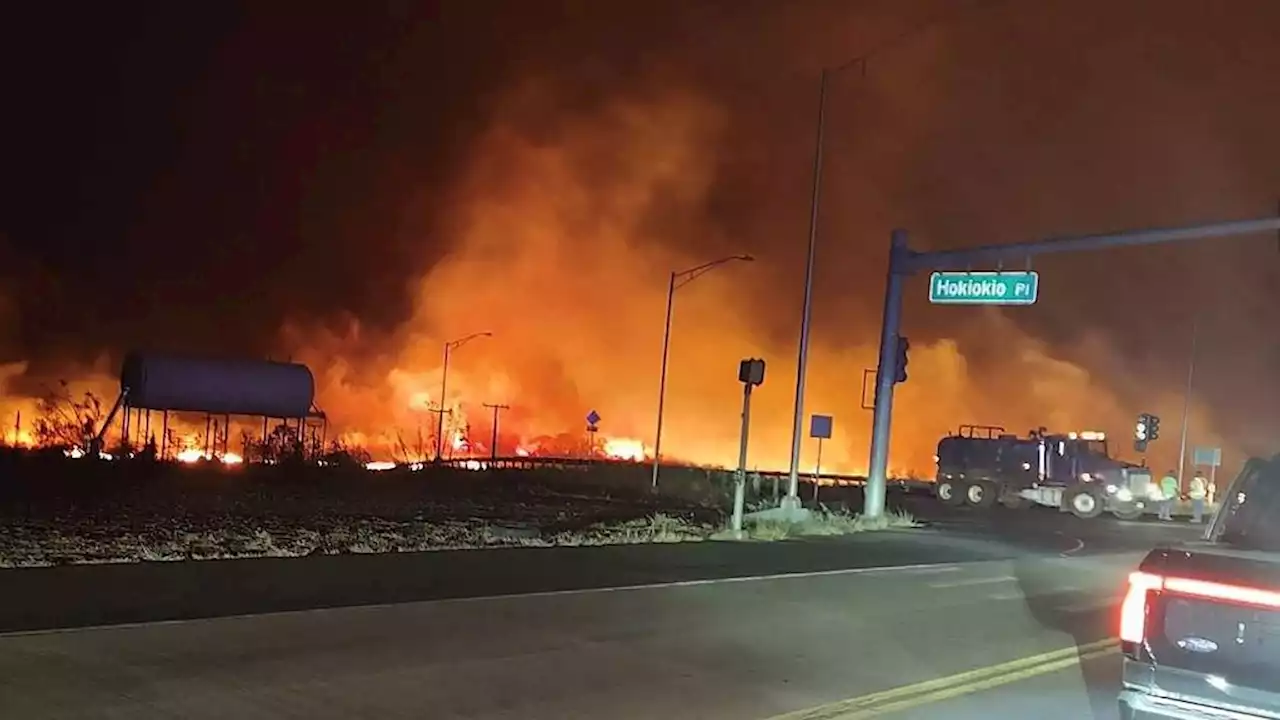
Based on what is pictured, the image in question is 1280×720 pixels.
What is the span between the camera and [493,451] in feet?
199

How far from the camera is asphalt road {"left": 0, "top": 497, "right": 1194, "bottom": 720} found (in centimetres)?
860

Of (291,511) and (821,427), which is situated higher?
(821,427)

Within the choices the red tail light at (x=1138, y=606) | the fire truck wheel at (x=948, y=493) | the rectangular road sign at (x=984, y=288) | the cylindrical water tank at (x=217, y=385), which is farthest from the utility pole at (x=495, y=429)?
the red tail light at (x=1138, y=606)

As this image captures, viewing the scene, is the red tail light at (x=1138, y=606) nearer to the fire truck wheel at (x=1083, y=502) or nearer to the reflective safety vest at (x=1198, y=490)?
the fire truck wheel at (x=1083, y=502)

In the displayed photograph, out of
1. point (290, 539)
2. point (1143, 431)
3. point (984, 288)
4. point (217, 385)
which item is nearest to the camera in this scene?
point (290, 539)

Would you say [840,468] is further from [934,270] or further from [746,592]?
[746,592]

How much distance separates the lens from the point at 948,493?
147ft

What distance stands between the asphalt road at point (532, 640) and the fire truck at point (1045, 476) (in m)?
25.2

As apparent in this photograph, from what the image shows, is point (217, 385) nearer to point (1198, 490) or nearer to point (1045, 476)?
point (1045, 476)

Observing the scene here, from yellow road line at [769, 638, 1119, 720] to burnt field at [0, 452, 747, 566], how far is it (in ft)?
27.8

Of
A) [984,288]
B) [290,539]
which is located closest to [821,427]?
[984,288]

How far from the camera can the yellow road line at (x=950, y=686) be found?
29.7 ft

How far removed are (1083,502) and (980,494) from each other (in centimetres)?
350

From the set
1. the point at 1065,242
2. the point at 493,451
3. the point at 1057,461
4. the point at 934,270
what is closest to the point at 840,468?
the point at 493,451
